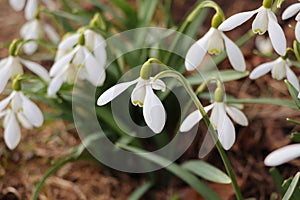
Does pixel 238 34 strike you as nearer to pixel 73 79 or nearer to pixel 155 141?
pixel 155 141

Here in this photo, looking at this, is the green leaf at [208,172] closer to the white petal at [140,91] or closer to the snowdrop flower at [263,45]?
the white petal at [140,91]

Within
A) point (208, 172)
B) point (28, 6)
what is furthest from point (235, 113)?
point (28, 6)

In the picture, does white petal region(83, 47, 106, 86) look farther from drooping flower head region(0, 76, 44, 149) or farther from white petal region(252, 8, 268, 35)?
white petal region(252, 8, 268, 35)

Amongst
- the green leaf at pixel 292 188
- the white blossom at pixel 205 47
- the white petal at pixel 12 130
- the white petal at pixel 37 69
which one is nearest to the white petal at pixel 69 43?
the white petal at pixel 37 69

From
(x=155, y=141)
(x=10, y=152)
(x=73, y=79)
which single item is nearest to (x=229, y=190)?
(x=155, y=141)

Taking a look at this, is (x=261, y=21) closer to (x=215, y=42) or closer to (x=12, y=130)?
(x=215, y=42)

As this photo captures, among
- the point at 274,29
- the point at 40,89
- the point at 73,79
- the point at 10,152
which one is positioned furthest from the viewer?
the point at 10,152
